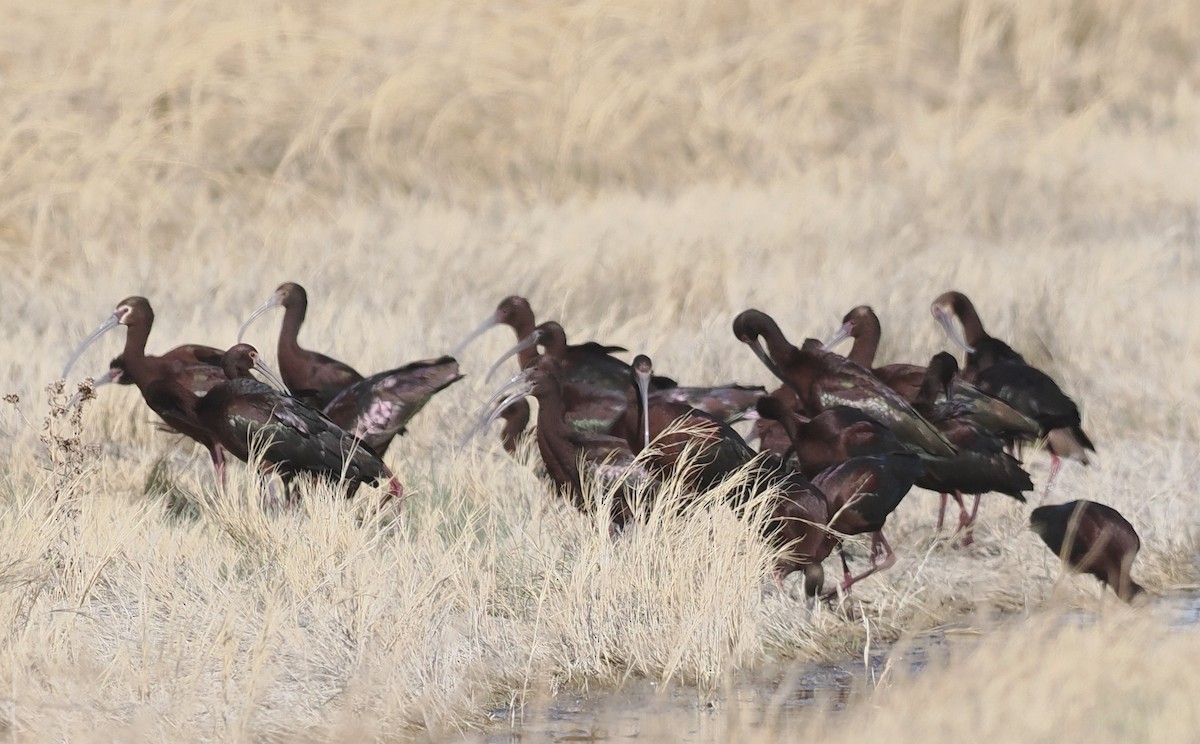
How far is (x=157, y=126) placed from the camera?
15.6 m

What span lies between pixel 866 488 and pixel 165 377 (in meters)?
3.33

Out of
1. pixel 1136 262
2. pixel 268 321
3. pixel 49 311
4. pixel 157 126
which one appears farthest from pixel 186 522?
pixel 157 126

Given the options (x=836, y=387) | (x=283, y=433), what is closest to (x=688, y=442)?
(x=836, y=387)

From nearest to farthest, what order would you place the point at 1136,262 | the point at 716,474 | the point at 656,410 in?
the point at 716,474
the point at 656,410
the point at 1136,262

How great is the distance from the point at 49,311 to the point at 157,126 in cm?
353

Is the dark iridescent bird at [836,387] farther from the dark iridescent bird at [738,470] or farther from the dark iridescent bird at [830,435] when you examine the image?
the dark iridescent bird at [738,470]

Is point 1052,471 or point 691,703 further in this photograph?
point 1052,471

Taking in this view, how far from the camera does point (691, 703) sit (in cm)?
627

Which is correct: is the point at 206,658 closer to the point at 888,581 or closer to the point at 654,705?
the point at 654,705

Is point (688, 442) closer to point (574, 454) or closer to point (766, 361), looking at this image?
point (574, 454)

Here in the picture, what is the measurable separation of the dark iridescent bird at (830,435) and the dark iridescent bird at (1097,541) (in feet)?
2.03

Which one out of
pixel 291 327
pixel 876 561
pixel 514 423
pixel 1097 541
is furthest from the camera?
pixel 291 327

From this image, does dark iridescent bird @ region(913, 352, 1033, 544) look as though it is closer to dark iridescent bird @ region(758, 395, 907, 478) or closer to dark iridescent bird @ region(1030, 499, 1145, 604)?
dark iridescent bird @ region(758, 395, 907, 478)

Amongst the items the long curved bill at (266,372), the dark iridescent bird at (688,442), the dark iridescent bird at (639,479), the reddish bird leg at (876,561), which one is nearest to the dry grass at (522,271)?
the reddish bird leg at (876,561)
